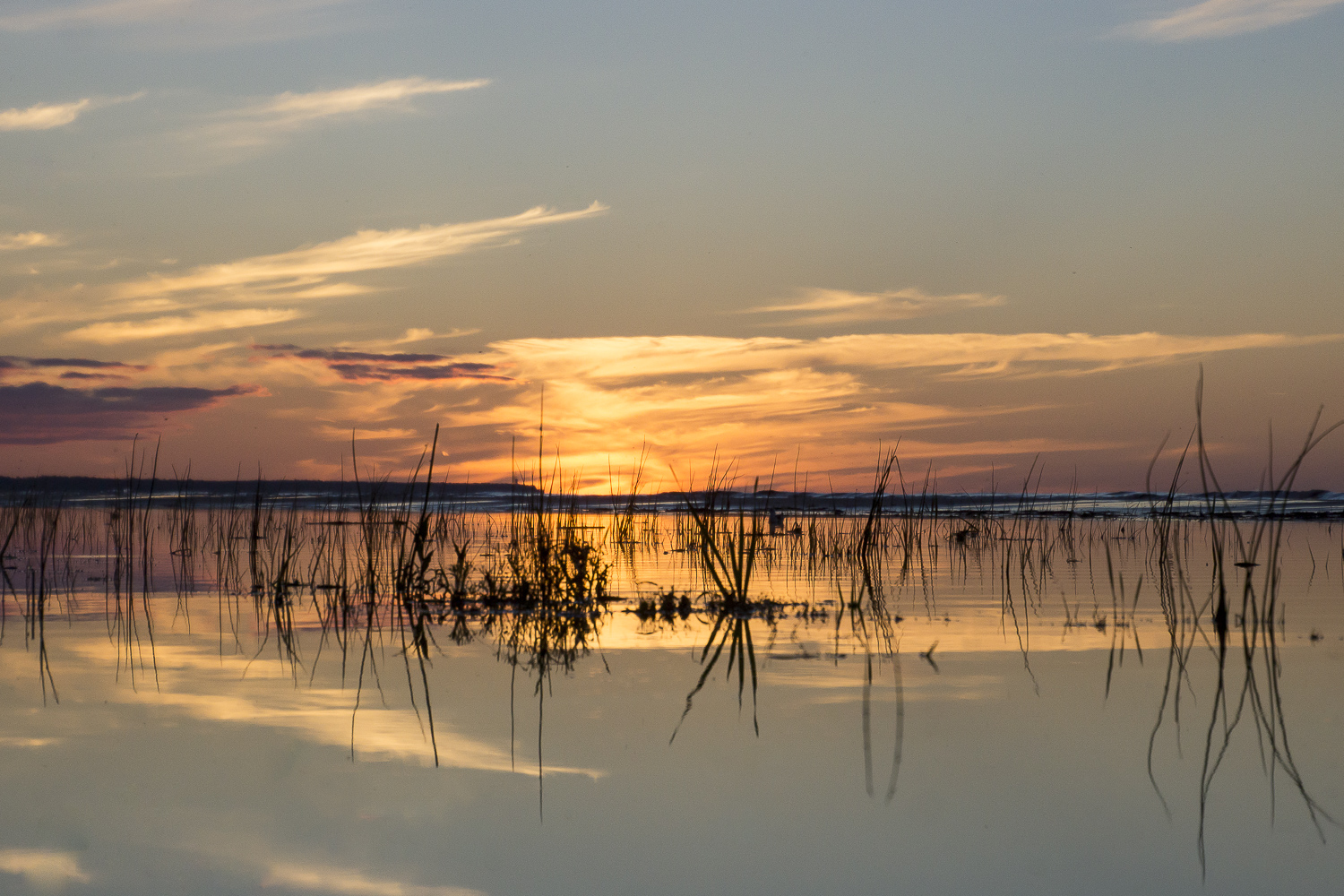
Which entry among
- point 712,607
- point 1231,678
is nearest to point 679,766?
point 1231,678

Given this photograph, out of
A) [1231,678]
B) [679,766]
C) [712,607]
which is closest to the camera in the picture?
[679,766]

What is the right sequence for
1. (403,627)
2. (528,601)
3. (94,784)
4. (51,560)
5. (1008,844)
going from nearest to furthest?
1. (1008,844)
2. (94,784)
3. (403,627)
4. (528,601)
5. (51,560)

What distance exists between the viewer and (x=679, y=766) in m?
2.58

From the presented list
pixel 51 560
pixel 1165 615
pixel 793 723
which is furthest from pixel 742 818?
pixel 51 560

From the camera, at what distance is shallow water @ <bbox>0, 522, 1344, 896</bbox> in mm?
1996

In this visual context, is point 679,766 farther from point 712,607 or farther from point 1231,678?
point 712,607

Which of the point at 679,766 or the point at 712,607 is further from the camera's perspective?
the point at 712,607

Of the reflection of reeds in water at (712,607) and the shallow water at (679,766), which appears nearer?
the shallow water at (679,766)

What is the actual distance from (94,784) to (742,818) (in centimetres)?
147

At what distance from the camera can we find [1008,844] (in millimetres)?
2096

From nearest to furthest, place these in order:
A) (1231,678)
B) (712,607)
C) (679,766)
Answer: (679,766), (1231,678), (712,607)

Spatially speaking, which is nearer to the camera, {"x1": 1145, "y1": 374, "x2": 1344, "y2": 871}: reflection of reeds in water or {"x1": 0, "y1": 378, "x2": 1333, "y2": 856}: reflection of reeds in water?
{"x1": 1145, "y1": 374, "x2": 1344, "y2": 871}: reflection of reeds in water

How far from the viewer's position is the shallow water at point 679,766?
2.00 meters

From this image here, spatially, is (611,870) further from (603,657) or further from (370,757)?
(603,657)
